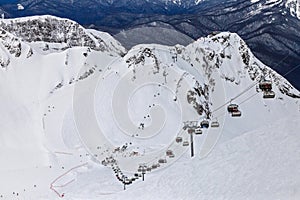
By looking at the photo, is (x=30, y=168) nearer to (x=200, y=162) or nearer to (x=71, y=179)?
(x=71, y=179)

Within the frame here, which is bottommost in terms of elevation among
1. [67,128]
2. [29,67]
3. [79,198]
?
[79,198]

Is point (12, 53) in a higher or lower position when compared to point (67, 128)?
higher

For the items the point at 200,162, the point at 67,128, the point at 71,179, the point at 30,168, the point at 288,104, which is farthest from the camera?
the point at 288,104

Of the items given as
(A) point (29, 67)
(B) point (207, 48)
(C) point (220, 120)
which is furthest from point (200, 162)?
(B) point (207, 48)

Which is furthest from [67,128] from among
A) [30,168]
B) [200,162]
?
[200,162]

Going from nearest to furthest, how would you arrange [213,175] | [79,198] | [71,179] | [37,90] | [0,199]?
[213,175]
[79,198]
[0,199]
[71,179]
[37,90]

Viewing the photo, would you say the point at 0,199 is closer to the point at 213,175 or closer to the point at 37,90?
the point at 213,175

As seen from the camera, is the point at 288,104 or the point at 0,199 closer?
the point at 0,199
